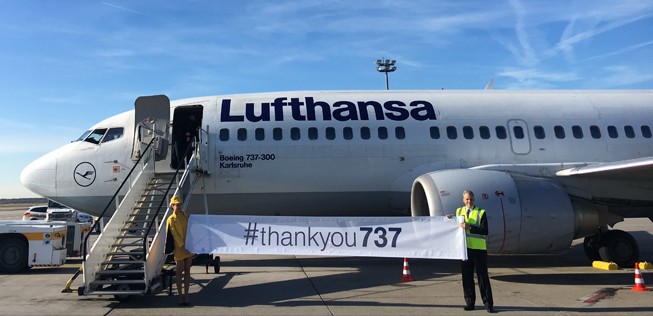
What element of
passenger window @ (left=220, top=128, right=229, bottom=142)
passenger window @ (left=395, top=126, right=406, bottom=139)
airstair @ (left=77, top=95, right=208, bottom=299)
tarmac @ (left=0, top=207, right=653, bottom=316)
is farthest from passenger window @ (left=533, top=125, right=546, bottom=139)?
airstair @ (left=77, top=95, right=208, bottom=299)

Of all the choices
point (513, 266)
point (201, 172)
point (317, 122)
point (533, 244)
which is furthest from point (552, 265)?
point (201, 172)

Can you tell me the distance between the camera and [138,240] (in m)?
9.33

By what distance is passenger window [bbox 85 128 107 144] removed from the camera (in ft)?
40.4

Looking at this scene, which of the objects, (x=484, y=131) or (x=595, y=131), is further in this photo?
(x=595, y=131)

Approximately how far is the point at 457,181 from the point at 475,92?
15.7ft

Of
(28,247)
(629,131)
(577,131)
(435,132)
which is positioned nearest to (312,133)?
(435,132)

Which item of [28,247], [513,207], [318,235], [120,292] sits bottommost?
[120,292]

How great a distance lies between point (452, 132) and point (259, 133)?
475 cm

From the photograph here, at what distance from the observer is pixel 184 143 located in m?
12.9

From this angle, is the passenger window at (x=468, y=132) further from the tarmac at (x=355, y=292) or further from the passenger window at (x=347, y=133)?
the tarmac at (x=355, y=292)

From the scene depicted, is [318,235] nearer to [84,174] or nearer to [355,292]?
[355,292]

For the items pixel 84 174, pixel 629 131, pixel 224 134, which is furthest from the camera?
pixel 629 131

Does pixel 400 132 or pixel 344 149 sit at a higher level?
pixel 400 132

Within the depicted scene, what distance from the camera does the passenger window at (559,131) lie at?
12750 mm
